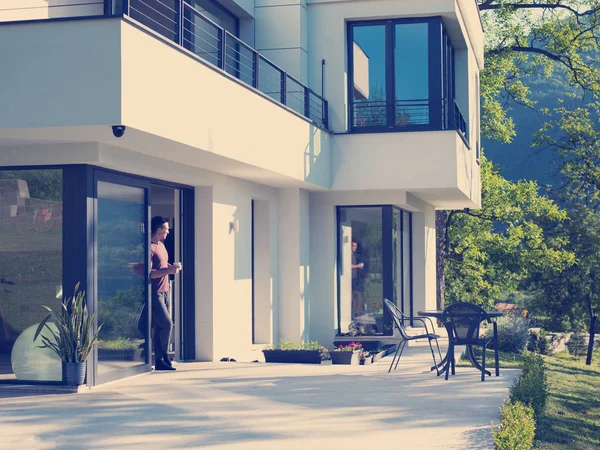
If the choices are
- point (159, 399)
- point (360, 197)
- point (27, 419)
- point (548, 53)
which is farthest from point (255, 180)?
point (548, 53)

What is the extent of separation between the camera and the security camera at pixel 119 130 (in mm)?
8535

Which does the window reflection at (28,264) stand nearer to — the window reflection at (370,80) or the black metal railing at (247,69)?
the black metal railing at (247,69)

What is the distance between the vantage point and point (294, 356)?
45.5 ft

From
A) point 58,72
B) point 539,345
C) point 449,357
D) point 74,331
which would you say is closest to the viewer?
point 58,72

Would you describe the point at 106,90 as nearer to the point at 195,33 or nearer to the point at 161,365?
the point at 161,365

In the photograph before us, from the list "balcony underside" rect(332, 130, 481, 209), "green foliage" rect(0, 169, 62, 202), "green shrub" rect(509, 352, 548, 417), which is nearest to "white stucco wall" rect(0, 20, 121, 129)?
"green foliage" rect(0, 169, 62, 202)

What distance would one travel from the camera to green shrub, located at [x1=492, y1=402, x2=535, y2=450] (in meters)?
6.66

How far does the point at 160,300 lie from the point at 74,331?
2304mm

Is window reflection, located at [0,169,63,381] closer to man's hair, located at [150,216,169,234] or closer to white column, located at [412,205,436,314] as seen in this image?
man's hair, located at [150,216,169,234]

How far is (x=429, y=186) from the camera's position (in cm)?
1600

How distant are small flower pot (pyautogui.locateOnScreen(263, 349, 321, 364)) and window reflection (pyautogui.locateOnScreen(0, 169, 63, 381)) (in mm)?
4601

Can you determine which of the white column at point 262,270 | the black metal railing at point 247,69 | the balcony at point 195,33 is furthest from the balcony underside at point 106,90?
the white column at point 262,270

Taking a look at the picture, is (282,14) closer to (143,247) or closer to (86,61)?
(143,247)

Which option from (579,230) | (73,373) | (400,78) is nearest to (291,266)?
(400,78)
